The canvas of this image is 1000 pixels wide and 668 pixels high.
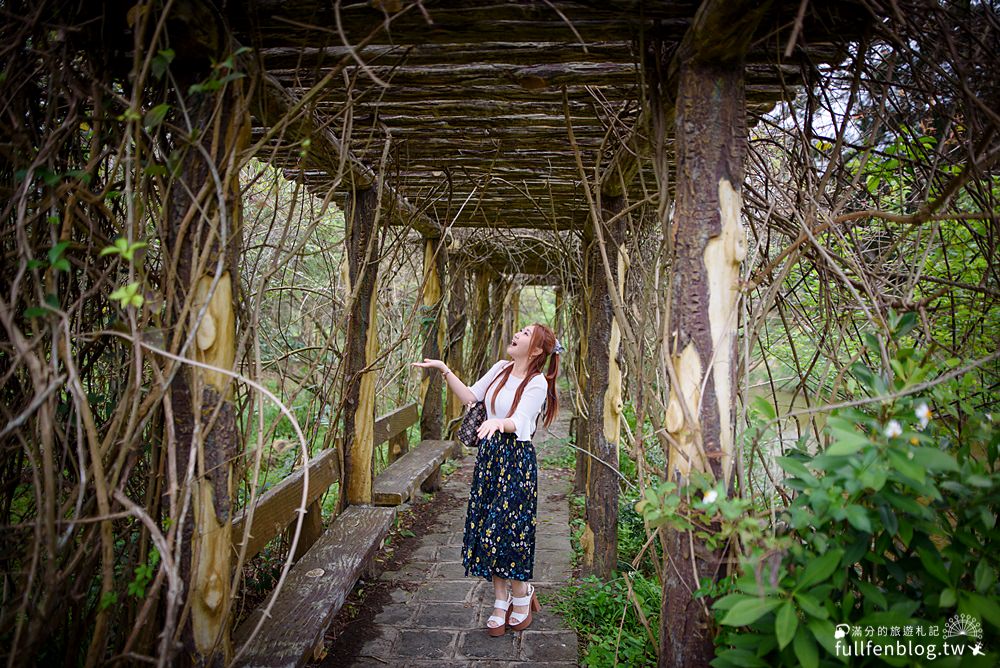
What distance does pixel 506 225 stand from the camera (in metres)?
5.56

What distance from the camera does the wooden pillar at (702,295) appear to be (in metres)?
1.96

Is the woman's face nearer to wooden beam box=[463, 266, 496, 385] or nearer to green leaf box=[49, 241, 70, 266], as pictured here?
green leaf box=[49, 241, 70, 266]

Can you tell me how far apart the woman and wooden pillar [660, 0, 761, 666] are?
3.99 ft

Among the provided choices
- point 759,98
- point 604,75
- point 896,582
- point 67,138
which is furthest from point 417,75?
point 896,582

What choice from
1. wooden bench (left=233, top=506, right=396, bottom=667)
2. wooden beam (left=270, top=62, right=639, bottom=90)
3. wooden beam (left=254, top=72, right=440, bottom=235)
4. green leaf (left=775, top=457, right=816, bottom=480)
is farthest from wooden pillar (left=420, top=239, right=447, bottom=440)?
green leaf (left=775, top=457, right=816, bottom=480)

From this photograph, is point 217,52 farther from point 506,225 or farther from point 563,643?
point 506,225

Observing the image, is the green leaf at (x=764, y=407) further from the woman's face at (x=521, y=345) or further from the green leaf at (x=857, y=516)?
the woman's face at (x=521, y=345)

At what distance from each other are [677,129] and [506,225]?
3.52m

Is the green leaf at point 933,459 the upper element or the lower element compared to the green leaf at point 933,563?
upper

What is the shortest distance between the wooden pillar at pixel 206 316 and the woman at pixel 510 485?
4.09ft

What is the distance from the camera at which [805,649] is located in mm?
1469

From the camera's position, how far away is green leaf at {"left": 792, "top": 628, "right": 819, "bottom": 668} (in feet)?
4.75

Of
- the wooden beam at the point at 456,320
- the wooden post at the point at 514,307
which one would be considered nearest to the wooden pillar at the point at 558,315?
the wooden post at the point at 514,307

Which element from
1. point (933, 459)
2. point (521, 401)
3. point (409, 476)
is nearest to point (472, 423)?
point (521, 401)
